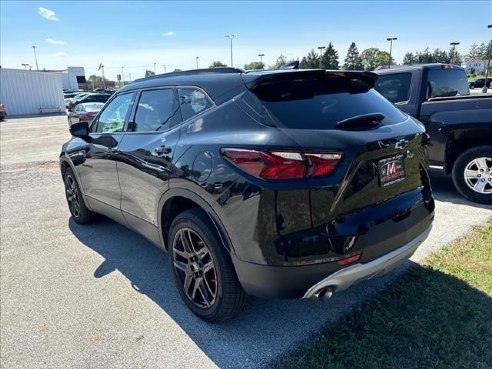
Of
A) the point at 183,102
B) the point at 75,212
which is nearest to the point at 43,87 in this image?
the point at 75,212

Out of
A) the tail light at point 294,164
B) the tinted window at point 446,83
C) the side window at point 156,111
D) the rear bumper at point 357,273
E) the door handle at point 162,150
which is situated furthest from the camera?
the tinted window at point 446,83

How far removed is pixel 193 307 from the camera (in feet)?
9.31

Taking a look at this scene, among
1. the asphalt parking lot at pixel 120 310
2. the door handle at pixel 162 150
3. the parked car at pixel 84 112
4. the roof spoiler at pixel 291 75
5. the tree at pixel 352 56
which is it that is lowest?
the asphalt parking lot at pixel 120 310

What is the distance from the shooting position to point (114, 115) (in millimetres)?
4012

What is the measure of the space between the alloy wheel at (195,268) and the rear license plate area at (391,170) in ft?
4.09

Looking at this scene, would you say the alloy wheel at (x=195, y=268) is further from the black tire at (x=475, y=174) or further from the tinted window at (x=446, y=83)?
the tinted window at (x=446, y=83)

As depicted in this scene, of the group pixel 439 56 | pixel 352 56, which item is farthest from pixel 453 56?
pixel 352 56

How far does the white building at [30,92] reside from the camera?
1296 inches

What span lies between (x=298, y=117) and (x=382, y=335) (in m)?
1.55

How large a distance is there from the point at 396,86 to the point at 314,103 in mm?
4446

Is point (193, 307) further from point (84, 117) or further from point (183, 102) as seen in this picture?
point (84, 117)

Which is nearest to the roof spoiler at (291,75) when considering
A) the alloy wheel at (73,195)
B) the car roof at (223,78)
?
the car roof at (223,78)

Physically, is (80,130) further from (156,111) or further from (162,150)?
(162,150)

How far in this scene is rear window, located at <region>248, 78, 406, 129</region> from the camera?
2262 millimetres
